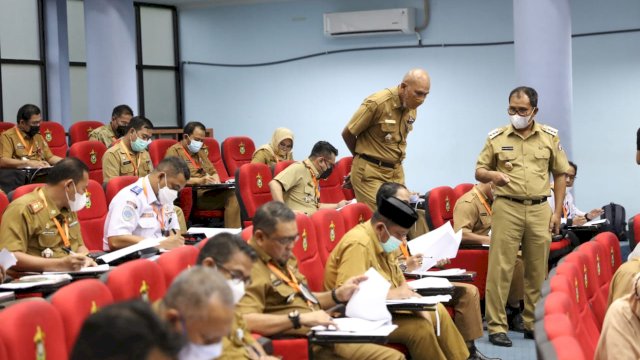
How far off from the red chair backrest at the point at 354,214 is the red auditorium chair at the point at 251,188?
1.80 metres

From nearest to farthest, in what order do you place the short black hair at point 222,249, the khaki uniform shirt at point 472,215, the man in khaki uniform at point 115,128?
the short black hair at point 222,249 < the khaki uniform shirt at point 472,215 < the man in khaki uniform at point 115,128

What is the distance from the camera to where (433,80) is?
11852 millimetres

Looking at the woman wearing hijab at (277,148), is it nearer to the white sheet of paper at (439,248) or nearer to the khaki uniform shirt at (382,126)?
the khaki uniform shirt at (382,126)

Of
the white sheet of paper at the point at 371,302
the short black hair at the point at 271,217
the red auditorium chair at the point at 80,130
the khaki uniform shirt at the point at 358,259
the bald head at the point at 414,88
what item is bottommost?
the white sheet of paper at the point at 371,302

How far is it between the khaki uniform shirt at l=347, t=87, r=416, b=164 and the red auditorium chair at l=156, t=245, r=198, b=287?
7.87ft

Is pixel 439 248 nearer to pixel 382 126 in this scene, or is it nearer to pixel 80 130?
pixel 382 126

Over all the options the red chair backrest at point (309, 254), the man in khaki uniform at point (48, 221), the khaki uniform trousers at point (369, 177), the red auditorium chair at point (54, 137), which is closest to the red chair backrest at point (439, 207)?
the khaki uniform trousers at point (369, 177)

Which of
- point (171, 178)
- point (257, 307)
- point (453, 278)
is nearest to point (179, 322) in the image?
point (257, 307)

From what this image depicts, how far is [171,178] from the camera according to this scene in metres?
5.62

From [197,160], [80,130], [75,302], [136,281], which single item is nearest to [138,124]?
[197,160]

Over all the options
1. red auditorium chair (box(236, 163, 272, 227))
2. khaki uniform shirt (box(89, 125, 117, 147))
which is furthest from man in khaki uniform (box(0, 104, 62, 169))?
red auditorium chair (box(236, 163, 272, 227))

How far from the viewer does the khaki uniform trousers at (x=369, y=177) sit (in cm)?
604

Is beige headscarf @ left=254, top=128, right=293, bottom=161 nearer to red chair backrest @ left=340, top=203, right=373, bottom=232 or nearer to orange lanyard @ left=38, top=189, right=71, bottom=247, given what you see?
red chair backrest @ left=340, top=203, right=373, bottom=232

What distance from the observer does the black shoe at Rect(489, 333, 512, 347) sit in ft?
19.1
